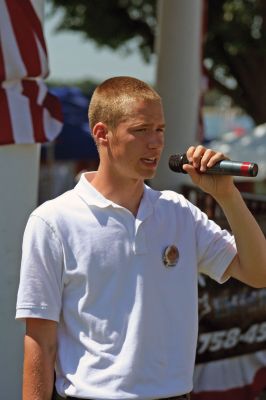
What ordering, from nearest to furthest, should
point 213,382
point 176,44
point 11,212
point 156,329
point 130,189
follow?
point 156,329, point 130,189, point 11,212, point 213,382, point 176,44

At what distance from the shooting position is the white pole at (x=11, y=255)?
3.90 meters

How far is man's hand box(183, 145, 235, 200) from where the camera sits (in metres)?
2.44

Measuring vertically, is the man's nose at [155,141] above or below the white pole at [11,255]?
above

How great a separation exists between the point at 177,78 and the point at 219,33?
6556 millimetres

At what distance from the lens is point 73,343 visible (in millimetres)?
2465

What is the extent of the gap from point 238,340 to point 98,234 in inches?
128

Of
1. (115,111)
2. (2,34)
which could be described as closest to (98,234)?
(115,111)

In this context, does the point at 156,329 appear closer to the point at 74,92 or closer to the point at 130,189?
the point at 130,189

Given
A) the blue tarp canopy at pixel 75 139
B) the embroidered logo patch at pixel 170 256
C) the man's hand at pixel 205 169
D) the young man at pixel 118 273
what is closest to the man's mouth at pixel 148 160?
the young man at pixel 118 273

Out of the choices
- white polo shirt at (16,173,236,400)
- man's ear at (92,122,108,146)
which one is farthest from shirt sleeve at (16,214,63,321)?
man's ear at (92,122,108,146)

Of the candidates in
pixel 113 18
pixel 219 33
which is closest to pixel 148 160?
pixel 219 33

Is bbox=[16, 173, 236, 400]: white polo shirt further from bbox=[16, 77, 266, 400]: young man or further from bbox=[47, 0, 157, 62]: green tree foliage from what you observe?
bbox=[47, 0, 157, 62]: green tree foliage

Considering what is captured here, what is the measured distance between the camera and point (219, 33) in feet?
51.0

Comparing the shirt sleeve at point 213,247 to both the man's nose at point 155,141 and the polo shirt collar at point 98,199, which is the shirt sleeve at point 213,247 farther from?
the man's nose at point 155,141
